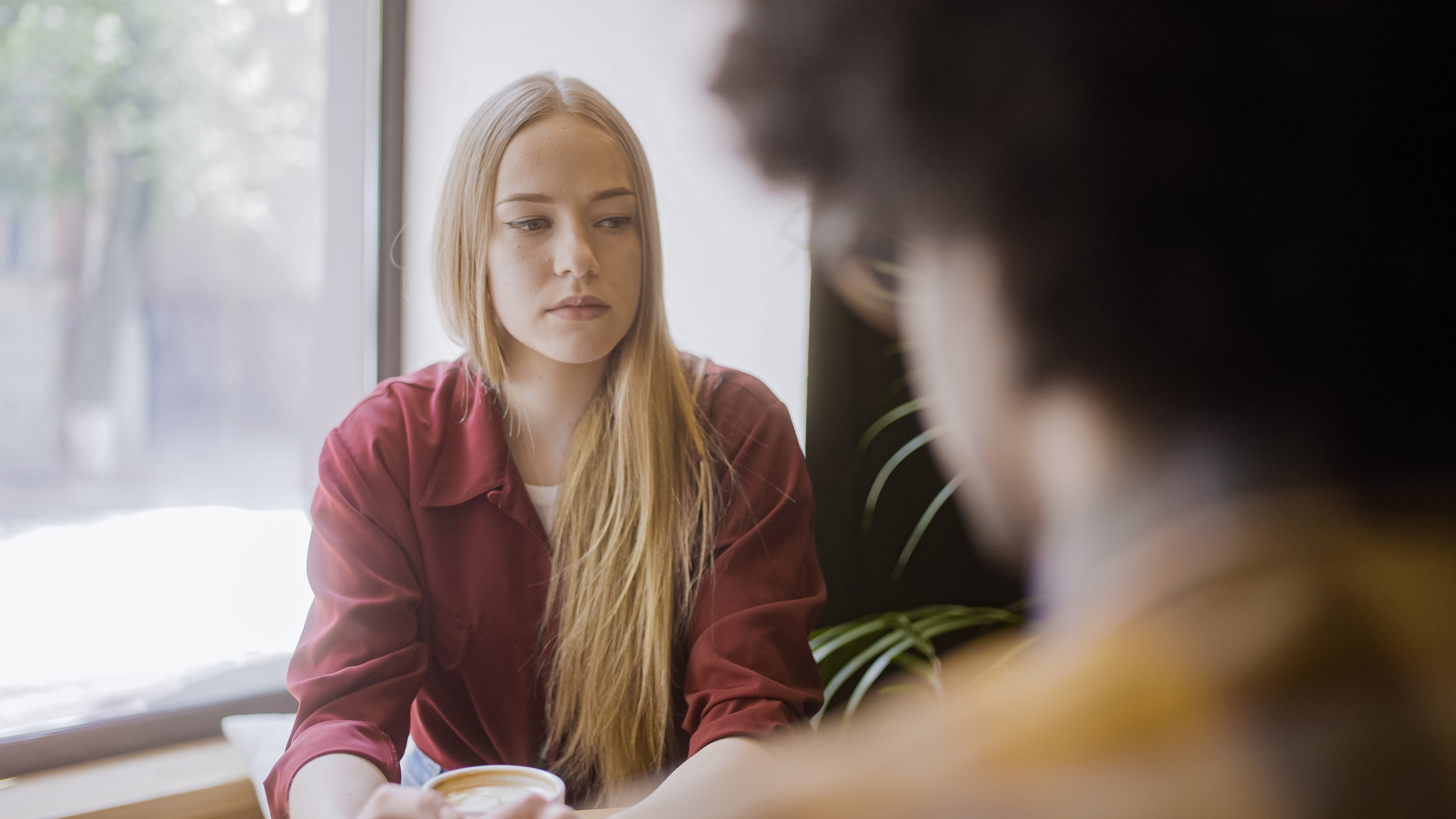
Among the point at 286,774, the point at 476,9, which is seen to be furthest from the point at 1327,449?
the point at 476,9

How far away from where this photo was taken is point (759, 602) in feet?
2.51

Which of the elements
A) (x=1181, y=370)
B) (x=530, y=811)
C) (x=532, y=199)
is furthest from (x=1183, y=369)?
(x=532, y=199)

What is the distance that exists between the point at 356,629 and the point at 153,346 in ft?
1.47

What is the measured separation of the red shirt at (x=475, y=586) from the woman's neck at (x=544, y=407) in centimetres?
2

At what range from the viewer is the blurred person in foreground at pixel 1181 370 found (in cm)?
23

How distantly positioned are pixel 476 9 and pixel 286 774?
702 mm

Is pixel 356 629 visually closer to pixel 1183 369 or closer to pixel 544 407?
pixel 544 407

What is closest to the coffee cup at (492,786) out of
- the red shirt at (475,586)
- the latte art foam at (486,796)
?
the latte art foam at (486,796)

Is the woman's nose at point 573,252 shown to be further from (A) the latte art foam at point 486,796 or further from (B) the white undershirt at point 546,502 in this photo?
(A) the latte art foam at point 486,796

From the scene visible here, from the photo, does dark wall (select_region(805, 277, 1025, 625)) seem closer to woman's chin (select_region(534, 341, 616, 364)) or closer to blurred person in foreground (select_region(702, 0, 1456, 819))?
woman's chin (select_region(534, 341, 616, 364))

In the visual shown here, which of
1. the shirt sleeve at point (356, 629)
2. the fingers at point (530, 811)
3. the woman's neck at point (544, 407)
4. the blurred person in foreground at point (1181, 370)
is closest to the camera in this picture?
the blurred person in foreground at point (1181, 370)

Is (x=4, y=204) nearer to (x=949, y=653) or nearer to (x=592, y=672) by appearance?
(x=592, y=672)

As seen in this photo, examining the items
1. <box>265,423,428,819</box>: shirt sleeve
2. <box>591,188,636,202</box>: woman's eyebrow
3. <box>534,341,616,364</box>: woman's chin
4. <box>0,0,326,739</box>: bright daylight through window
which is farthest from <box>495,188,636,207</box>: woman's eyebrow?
<box>0,0,326,739</box>: bright daylight through window

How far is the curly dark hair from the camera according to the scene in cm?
25
